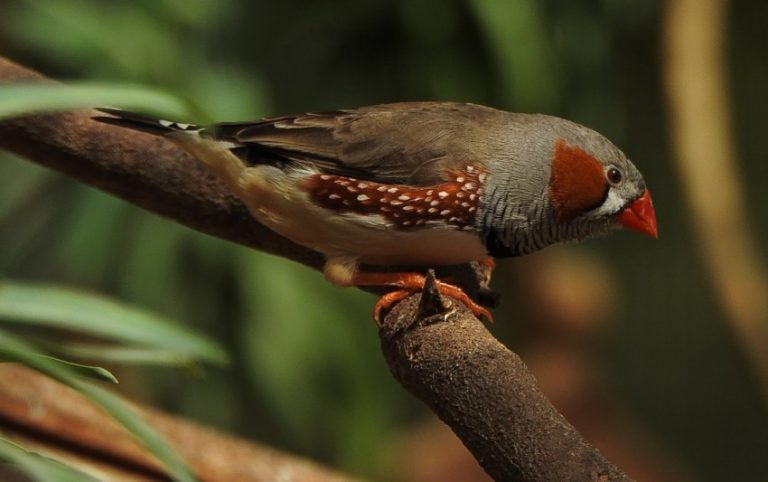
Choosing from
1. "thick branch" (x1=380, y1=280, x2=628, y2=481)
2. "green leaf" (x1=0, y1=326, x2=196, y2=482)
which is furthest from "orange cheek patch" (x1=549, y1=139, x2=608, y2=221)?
"green leaf" (x1=0, y1=326, x2=196, y2=482)

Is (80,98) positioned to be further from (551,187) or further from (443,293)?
(551,187)

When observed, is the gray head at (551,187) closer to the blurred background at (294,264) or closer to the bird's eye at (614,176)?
the bird's eye at (614,176)

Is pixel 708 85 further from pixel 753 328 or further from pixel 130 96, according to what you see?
pixel 130 96

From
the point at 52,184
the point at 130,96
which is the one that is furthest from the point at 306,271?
the point at 130,96

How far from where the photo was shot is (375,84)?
505cm

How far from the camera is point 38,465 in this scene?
178cm

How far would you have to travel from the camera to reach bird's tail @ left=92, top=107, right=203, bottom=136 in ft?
8.54

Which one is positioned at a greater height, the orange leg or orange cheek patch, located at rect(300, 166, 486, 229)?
orange cheek patch, located at rect(300, 166, 486, 229)

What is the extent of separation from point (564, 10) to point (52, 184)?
2509 mm

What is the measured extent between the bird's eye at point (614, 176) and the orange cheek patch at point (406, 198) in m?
0.33

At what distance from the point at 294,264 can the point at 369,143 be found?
2.21 metres

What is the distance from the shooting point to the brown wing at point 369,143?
265cm

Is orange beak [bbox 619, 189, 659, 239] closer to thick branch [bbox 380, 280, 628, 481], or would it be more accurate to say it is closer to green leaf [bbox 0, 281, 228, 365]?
thick branch [bbox 380, 280, 628, 481]

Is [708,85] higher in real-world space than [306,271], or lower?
higher
